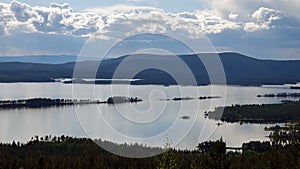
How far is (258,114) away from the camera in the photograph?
43625mm

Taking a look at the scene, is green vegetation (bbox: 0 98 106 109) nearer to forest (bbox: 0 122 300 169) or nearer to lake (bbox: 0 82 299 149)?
lake (bbox: 0 82 299 149)

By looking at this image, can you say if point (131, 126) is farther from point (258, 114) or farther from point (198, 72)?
point (198, 72)

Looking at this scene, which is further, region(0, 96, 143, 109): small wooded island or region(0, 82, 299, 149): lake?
region(0, 96, 143, 109): small wooded island

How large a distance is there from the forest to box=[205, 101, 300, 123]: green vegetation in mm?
5777

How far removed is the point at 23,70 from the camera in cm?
9894

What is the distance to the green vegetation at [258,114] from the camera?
137ft

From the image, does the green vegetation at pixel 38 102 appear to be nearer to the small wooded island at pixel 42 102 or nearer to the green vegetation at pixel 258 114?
the small wooded island at pixel 42 102

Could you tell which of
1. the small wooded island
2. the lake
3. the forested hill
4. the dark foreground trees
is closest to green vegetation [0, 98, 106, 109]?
the small wooded island

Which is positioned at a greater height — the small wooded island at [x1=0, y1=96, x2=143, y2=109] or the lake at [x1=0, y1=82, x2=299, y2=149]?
the small wooded island at [x1=0, y1=96, x2=143, y2=109]

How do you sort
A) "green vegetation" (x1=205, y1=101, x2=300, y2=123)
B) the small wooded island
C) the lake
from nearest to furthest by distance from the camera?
the lake → "green vegetation" (x1=205, y1=101, x2=300, y2=123) → the small wooded island

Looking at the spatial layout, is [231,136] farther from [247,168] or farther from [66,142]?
[247,168]

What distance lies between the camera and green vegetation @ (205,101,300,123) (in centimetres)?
4162

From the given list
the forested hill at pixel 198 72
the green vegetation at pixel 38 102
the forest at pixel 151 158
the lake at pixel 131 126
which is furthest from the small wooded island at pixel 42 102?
the forest at pixel 151 158

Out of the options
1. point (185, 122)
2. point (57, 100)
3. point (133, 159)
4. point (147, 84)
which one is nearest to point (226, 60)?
point (147, 84)
